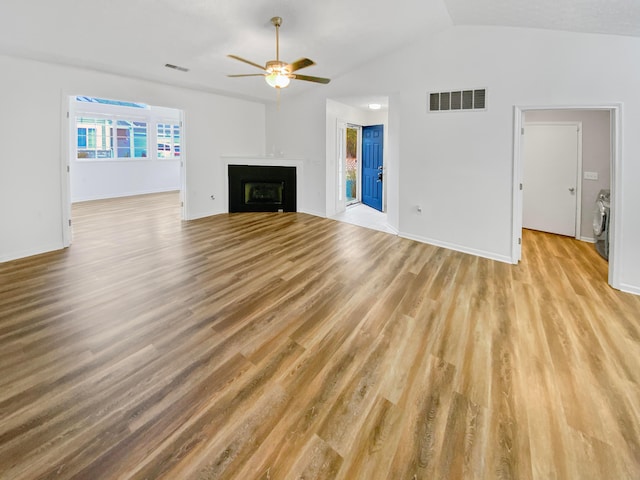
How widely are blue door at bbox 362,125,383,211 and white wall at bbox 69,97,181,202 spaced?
529cm

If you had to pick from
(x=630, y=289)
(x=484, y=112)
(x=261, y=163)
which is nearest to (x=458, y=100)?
(x=484, y=112)

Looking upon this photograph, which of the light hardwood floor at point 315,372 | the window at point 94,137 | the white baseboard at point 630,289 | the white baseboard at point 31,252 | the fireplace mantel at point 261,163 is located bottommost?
the light hardwood floor at point 315,372

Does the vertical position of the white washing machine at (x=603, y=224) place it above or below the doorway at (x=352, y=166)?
below

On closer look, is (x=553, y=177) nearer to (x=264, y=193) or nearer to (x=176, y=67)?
(x=264, y=193)

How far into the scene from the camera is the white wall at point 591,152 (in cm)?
522

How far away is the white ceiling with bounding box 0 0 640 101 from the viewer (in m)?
3.44

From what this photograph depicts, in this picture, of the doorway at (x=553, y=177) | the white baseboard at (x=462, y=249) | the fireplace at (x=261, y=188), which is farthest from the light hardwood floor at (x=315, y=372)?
the fireplace at (x=261, y=188)

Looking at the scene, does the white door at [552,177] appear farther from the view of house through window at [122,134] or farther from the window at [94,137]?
the window at [94,137]

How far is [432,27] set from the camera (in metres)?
4.78

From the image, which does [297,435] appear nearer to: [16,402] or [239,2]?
[16,402]

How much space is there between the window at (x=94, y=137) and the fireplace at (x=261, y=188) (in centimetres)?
484

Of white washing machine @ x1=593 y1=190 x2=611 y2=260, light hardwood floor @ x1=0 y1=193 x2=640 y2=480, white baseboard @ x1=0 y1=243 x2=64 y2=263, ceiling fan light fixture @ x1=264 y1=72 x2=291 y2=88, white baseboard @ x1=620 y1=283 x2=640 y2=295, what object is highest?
ceiling fan light fixture @ x1=264 y1=72 x2=291 y2=88

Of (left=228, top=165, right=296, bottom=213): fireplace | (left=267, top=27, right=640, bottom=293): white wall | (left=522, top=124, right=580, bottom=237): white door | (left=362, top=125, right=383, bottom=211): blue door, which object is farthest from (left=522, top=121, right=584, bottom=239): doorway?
(left=228, top=165, right=296, bottom=213): fireplace

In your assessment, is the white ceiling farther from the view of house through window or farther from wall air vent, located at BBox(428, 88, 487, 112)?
the view of house through window
